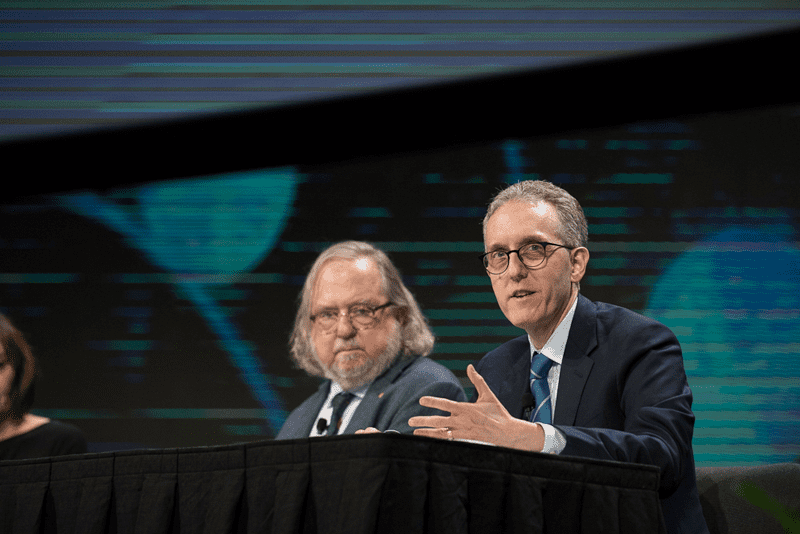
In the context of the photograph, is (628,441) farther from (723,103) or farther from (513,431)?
(723,103)

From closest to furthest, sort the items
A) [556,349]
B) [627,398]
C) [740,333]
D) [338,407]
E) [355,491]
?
1. [355,491]
2. [627,398]
3. [556,349]
4. [338,407]
5. [740,333]

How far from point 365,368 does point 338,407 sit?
16cm

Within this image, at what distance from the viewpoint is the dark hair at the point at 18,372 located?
3.02 meters

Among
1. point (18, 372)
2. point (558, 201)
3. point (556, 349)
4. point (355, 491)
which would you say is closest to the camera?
point (355, 491)

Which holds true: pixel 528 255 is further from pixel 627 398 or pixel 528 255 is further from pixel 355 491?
pixel 355 491

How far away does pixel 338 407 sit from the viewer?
2.45 meters

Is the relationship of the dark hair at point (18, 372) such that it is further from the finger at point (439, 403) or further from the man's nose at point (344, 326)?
the finger at point (439, 403)

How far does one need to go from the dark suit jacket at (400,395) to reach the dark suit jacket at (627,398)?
183 millimetres

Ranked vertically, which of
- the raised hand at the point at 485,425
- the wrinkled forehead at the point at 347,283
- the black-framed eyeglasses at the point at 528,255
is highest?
the black-framed eyeglasses at the point at 528,255

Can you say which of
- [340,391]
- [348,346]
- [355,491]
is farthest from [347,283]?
[355,491]

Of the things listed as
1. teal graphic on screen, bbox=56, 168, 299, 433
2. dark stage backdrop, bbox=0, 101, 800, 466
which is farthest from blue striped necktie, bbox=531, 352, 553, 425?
teal graphic on screen, bbox=56, 168, 299, 433

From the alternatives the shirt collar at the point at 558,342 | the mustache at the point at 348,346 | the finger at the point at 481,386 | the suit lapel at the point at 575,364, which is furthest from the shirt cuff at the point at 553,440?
the mustache at the point at 348,346

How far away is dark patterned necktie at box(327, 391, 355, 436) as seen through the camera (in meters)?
2.38

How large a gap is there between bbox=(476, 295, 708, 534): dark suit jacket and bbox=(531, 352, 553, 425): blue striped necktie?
38 mm
